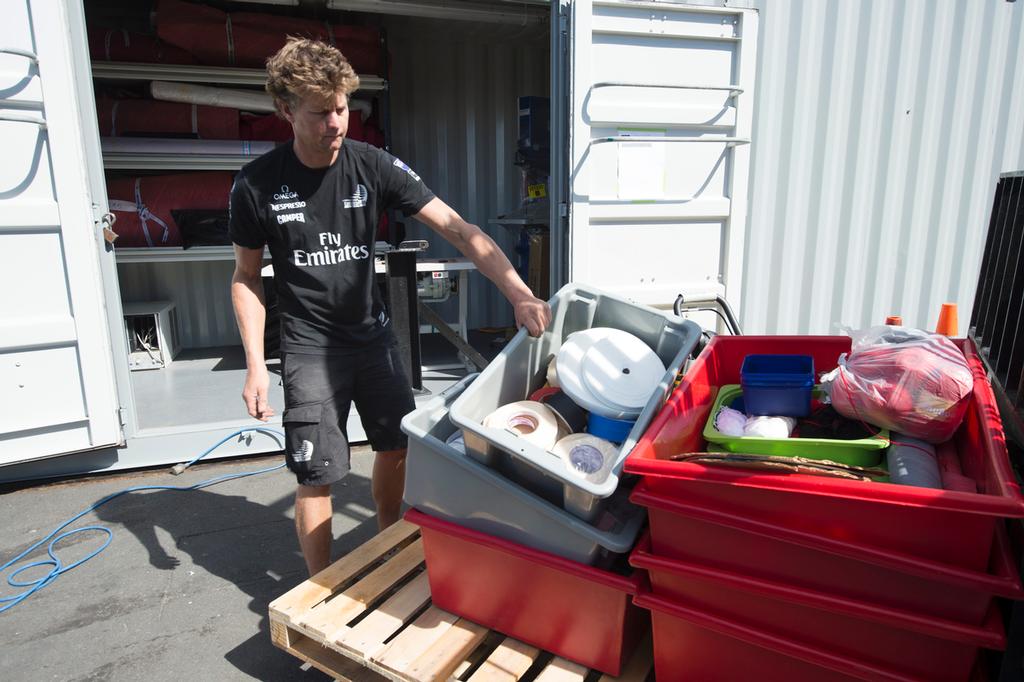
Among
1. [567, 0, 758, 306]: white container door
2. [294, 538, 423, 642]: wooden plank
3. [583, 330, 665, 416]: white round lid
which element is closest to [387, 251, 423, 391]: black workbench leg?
[567, 0, 758, 306]: white container door

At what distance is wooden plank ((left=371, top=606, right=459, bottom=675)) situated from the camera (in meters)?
1.67

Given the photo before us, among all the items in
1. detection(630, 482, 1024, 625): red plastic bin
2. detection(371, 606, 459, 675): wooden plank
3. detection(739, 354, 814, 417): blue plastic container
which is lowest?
detection(371, 606, 459, 675): wooden plank

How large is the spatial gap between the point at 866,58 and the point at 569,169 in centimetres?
209

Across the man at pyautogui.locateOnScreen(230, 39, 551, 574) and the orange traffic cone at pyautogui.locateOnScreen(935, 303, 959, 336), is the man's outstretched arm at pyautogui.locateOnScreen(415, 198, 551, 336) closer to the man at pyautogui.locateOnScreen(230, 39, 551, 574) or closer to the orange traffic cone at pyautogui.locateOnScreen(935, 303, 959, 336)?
the man at pyautogui.locateOnScreen(230, 39, 551, 574)

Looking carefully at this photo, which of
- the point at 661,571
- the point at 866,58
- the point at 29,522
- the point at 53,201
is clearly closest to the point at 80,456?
the point at 29,522

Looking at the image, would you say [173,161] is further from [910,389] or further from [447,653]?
[910,389]

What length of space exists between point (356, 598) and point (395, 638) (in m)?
0.27

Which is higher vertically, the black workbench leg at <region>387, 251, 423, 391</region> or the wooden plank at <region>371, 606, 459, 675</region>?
the black workbench leg at <region>387, 251, 423, 391</region>

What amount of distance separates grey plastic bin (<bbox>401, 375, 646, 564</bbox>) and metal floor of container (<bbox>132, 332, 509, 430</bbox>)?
7.59 feet

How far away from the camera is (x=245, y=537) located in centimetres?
299

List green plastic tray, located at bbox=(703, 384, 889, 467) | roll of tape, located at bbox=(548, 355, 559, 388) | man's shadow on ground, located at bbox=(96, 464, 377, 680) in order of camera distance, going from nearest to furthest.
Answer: green plastic tray, located at bbox=(703, 384, 889, 467), roll of tape, located at bbox=(548, 355, 559, 388), man's shadow on ground, located at bbox=(96, 464, 377, 680)

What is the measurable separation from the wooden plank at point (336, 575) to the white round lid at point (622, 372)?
1034 millimetres

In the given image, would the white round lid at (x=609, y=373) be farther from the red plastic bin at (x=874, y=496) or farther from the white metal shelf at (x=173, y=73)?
the white metal shelf at (x=173, y=73)

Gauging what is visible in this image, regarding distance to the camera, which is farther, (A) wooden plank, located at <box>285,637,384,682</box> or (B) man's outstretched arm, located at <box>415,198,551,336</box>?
(B) man's outstretched arm, located at <box>415,198,551,336</box>
